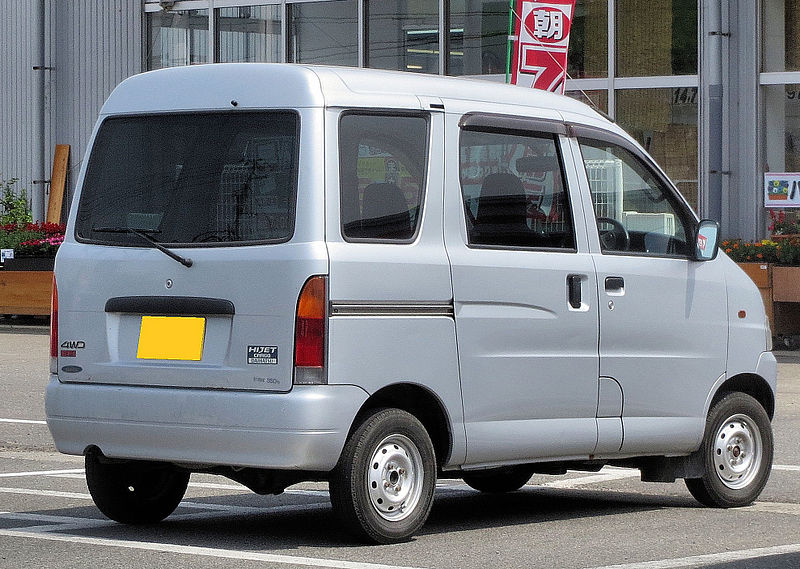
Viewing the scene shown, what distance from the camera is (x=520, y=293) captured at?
7.25 m

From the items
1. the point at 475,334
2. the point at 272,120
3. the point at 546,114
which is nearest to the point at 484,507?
the point at 475,334

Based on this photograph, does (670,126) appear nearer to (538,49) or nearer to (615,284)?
(538,49)

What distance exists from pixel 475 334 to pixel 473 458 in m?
0.55

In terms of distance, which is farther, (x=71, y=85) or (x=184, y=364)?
(x=71, y=85)

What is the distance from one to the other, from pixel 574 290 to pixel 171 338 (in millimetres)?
1939

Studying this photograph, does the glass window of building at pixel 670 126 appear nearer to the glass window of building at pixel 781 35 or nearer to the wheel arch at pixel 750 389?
the glass window of building at pixel 781 35

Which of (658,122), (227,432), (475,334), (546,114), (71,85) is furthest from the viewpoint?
(71,85)

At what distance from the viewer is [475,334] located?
7078 mm

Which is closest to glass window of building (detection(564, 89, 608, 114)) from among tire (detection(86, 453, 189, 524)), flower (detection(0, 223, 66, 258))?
flower (detection(0, 223, 66, 258))

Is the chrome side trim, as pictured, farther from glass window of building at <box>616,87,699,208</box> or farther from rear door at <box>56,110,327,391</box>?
glass window of building at <box>616,87,699,208</box>

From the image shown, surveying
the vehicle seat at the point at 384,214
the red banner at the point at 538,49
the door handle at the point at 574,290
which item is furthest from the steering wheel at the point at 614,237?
the red banner at the point at 538,49

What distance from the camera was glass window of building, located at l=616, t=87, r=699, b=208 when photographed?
22.4m

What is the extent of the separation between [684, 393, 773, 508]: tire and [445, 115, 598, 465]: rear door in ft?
3.09

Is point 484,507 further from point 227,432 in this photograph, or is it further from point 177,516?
point 227,432
